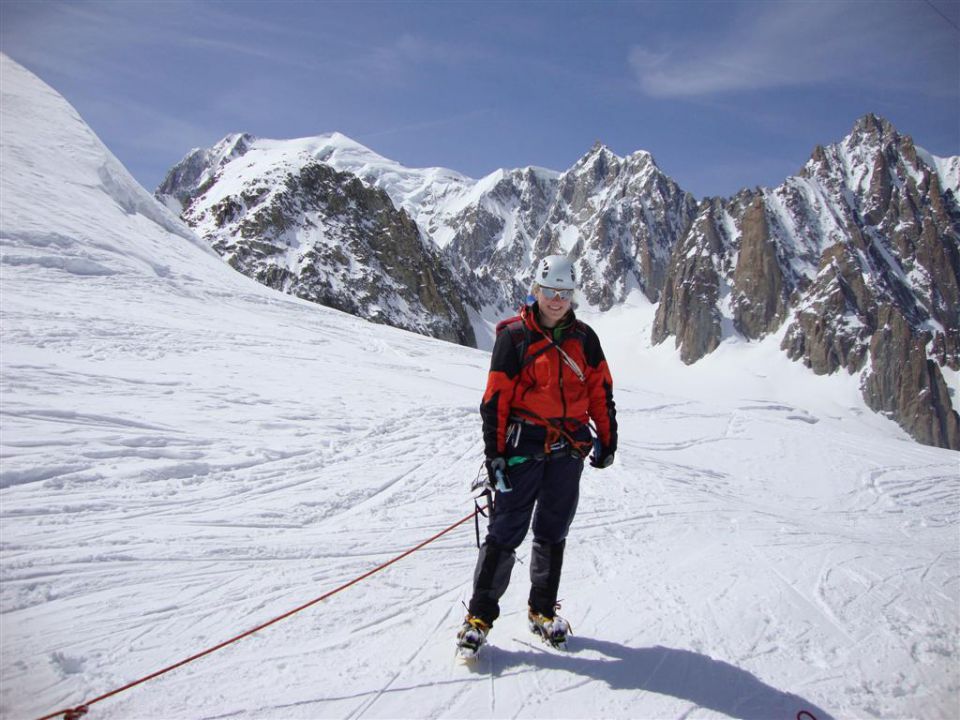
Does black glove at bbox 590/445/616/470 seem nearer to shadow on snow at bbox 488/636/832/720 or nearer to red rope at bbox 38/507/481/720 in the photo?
red rope at bbox 38/507/481/720

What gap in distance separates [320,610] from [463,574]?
136 centimetres

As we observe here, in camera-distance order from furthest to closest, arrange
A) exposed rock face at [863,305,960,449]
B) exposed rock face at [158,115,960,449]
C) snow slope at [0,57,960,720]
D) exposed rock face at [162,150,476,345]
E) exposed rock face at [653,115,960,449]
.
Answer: exposed rock face at [653,115,960,449], exposed rock face at [863,305,960,449], exposed rock face at [158,115,960,449], exposed rock face at [162,150,476,345], snow slope at [0,57,960,720]

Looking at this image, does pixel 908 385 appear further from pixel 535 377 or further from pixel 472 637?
pixel 472 637

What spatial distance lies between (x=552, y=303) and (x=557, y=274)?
217mm

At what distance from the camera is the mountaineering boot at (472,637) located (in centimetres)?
374

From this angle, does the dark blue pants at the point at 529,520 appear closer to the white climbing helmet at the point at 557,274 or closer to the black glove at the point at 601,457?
the black glove at the point at 601,457

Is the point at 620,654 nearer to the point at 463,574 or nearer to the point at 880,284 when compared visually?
the point at 463,574

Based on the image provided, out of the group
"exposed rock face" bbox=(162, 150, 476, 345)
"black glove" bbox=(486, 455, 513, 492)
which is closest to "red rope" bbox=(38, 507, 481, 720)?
"black glove" bbox=(486, 455, 513, 492)

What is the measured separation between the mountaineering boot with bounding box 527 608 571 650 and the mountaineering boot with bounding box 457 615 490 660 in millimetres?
470

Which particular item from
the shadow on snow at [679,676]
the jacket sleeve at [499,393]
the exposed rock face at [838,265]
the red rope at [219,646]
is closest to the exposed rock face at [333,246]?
the red rope at [219,646]

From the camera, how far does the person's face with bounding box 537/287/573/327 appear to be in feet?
12.7

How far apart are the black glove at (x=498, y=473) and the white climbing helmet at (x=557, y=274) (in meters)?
1.27

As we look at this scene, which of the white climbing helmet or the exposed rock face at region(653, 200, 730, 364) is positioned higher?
the exposed rock face at region(653, 200, 730, 364)

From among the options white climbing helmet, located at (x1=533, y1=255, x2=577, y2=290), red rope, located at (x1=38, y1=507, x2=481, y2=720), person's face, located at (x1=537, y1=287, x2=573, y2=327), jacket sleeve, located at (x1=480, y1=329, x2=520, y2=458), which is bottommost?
red rope, located at (x1=38, y1=507, x2=481, y2=720)
